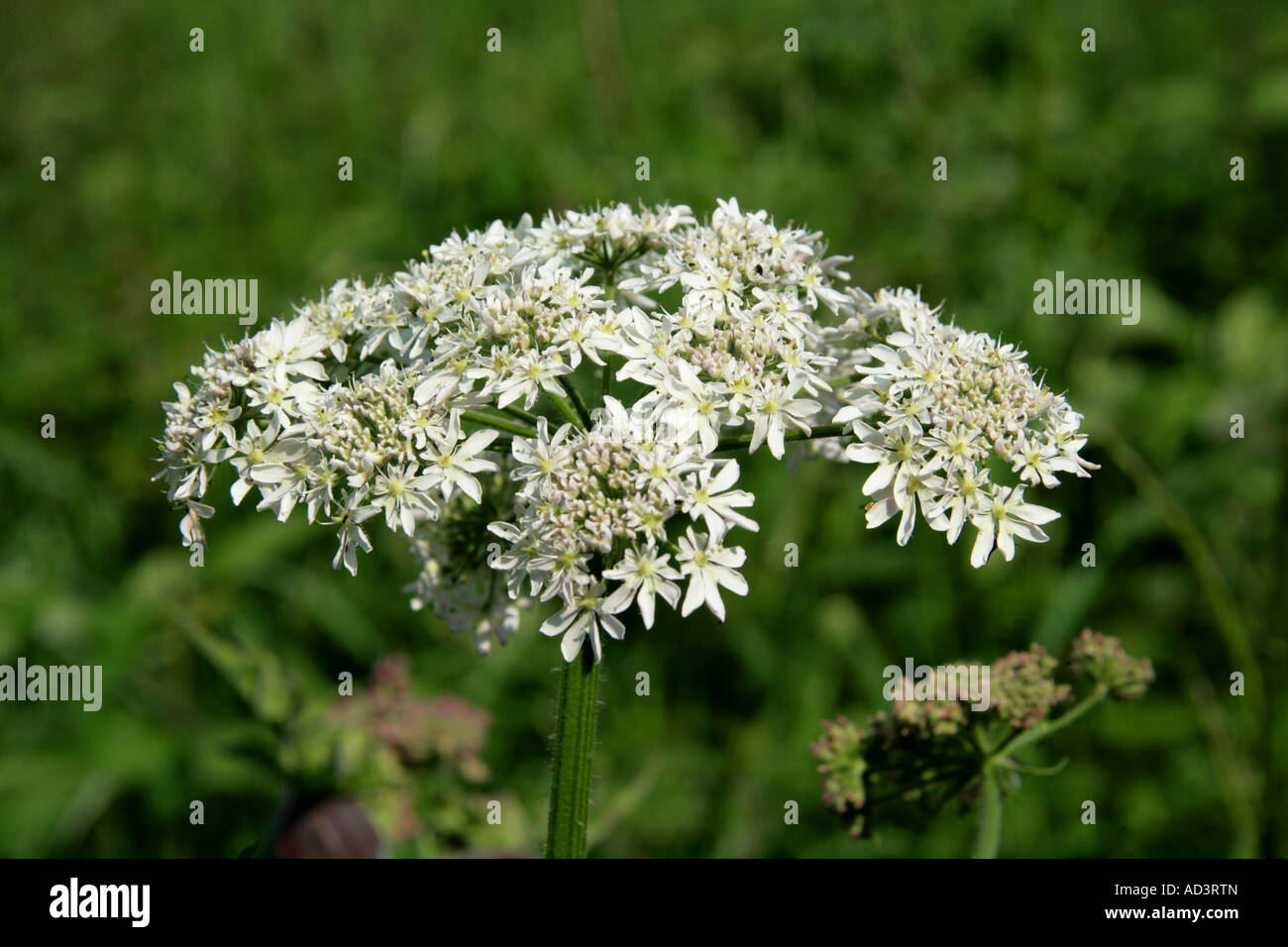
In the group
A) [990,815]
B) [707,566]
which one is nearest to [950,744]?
[990,815]

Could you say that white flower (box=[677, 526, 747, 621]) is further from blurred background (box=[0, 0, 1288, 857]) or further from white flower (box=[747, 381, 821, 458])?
blurred background (box=[0, 0, 1288, 857])

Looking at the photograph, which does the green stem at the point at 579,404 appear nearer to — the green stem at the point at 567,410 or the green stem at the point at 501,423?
the green stem at the point at 567,410

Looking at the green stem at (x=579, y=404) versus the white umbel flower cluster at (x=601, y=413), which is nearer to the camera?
the white umbel flower cluster at (x=601, y=413)

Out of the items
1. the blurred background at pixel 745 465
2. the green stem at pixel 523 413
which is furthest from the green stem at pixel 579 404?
the blurred background at pixel 745 465

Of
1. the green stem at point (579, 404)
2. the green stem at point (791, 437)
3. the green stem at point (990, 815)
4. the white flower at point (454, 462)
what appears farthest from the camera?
the green stem at point (990, 815)

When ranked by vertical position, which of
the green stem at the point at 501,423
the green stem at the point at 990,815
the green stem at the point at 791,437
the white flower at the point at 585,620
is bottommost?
the green stem at the point at 990,815

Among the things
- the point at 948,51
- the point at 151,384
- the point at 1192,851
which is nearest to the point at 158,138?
the point at 151,384

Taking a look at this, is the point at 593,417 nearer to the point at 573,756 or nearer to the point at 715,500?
the point at 715,500
